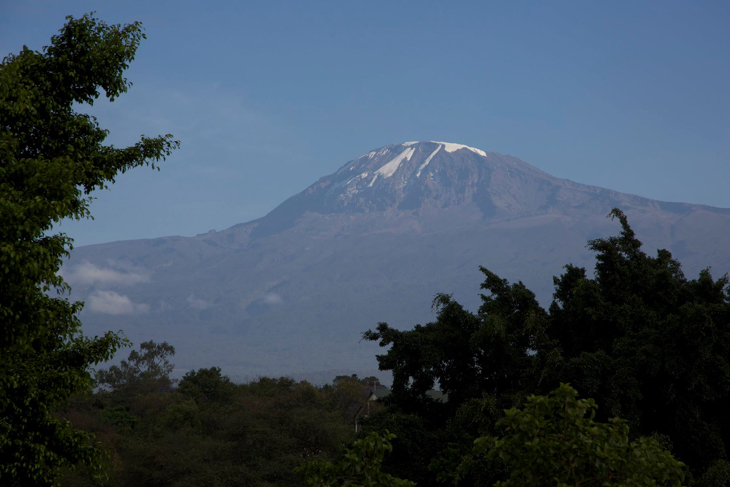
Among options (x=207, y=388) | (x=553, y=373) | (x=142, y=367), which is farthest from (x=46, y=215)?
(x=142, y=367)

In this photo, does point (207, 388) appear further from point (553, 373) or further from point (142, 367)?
point (142, 367)

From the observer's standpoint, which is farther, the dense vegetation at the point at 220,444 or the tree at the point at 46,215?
the dense vegetation at the point at 220,444

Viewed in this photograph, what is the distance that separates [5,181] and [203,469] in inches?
881

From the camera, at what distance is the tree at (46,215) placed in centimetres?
868

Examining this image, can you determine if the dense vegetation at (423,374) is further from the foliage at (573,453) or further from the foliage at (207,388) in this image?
the foliage at (207,388)

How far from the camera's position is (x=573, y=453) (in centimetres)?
667

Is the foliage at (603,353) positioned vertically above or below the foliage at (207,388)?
above

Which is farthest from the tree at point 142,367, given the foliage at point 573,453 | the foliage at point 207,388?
the foliage at point 573,453

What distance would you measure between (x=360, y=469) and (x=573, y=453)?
225 cm

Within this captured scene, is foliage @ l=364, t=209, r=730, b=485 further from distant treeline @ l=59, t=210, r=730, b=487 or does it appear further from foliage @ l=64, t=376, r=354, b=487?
foliage @ l=64, t=376, r=354, b=487

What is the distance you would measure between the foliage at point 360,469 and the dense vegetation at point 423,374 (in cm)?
2

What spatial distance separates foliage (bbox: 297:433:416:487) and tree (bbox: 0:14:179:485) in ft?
14.7

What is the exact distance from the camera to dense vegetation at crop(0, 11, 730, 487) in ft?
23.6

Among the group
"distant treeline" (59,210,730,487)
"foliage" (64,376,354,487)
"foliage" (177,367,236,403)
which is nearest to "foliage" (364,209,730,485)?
"distant treeline" (59,210,730,487)
